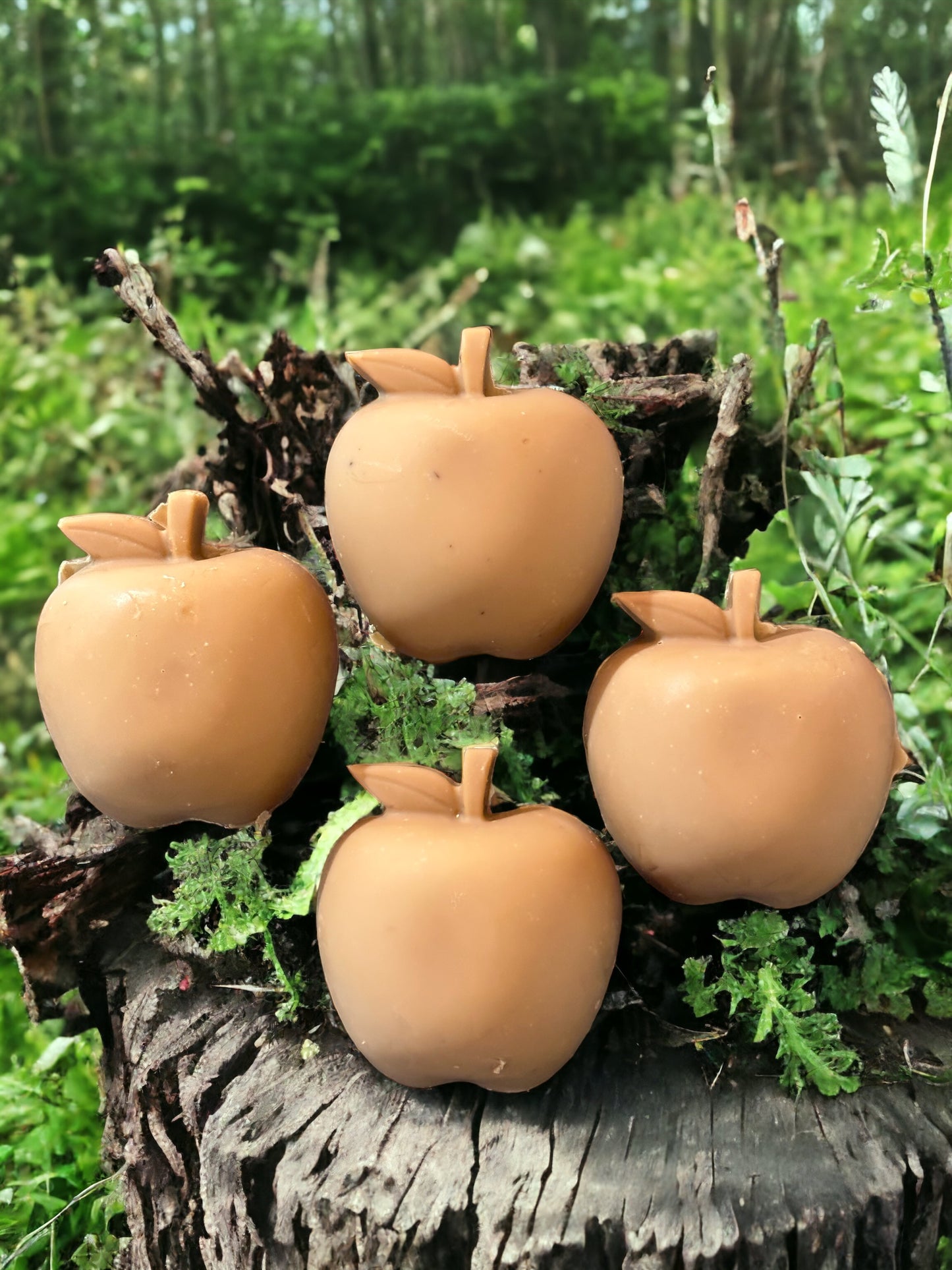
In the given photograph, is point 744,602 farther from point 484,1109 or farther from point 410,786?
point 484,1109

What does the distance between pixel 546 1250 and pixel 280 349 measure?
0.91 meters

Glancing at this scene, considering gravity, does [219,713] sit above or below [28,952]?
above

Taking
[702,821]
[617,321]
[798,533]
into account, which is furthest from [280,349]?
[617,321]

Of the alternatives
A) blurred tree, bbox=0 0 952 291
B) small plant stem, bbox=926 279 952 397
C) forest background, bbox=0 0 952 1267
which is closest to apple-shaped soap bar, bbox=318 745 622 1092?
small plant stem, bbox=926 279 952 397

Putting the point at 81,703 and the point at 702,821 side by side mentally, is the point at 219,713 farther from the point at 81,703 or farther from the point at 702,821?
the point at 702,821

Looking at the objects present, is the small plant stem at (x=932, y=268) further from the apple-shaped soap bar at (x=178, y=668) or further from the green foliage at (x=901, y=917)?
the apple-shaped soap bar at (x=178, y=668)

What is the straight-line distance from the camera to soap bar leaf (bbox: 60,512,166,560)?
2.72 ft

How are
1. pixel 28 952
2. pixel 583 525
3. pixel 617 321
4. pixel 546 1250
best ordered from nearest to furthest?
1. pixel 546 1250
2. pixel 583 525
3. pixel 28 952
4. pixel 617 321

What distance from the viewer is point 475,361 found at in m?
0.81

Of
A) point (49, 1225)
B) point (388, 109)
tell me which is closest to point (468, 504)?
point (49, 1225)

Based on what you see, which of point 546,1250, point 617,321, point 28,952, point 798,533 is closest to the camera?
point 546,1250

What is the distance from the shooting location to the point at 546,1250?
0.71 m

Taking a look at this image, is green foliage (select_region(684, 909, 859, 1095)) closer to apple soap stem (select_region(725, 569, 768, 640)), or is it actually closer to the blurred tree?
apple soap stem (select_region(725, 569, 768, 640))

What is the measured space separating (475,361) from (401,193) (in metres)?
3.33
